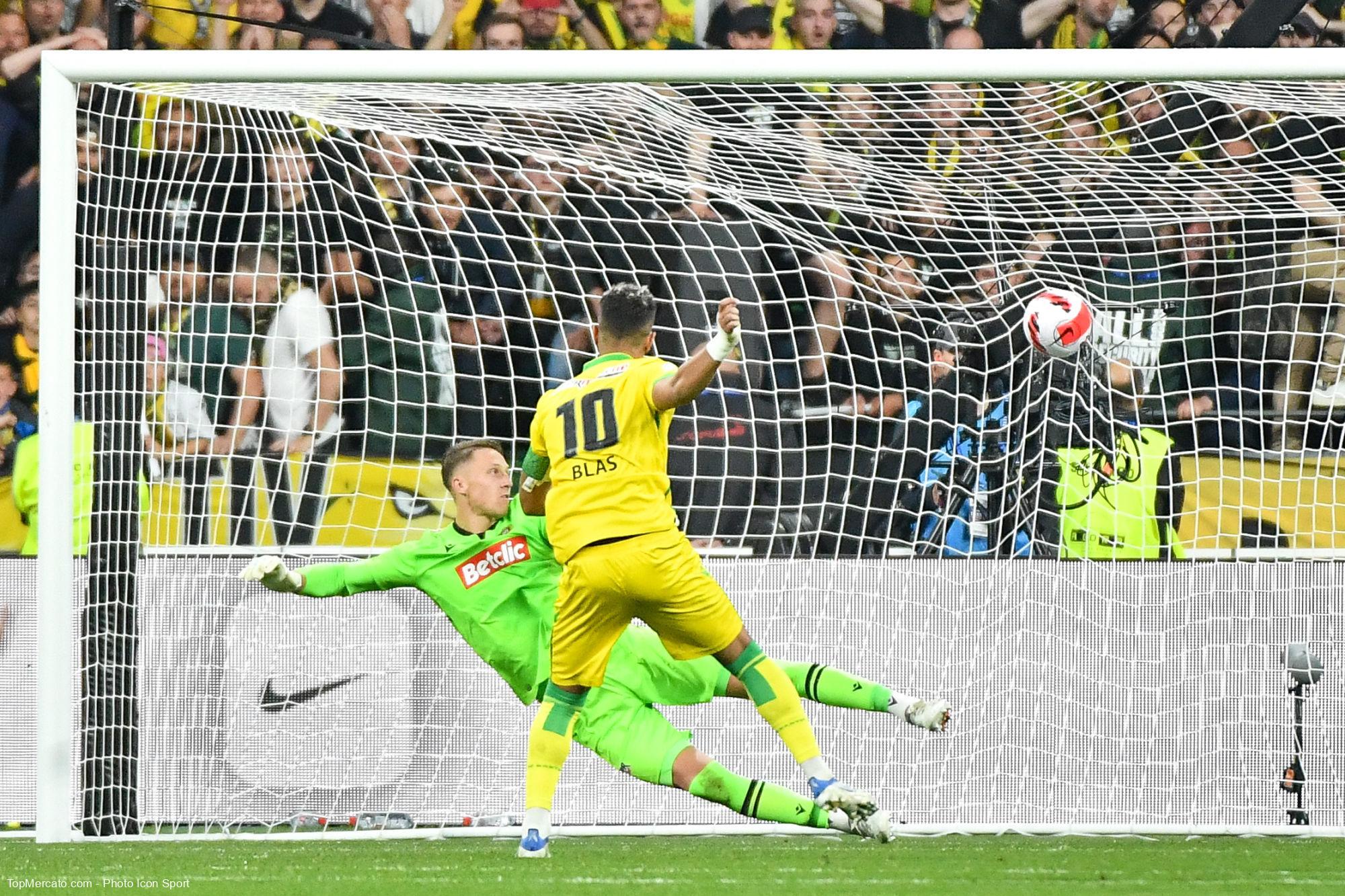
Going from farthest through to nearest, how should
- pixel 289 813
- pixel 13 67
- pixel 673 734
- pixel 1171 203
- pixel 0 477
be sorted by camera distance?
pixel 13 67, pixel 0 477, pixel 1171 203, pixel 289 813, pixel 673 734

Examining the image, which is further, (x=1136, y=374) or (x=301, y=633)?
(x=1136, y=374)

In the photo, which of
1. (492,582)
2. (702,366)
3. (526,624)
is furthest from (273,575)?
(702,366)

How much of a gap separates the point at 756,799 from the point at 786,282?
9.04 feet

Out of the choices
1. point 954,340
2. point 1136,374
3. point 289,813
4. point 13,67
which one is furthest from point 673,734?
point 13,67

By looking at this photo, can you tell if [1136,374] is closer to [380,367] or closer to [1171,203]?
[1171,203]

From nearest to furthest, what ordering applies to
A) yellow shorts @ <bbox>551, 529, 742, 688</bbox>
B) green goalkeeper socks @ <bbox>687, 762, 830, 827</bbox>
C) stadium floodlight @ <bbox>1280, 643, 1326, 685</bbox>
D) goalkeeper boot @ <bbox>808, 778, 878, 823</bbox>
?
goalkeeper boot @ <bbox>808, 778, 878, 823</bbox> → yellow shorts @ <bbox>551, 529, 742, 688</bbox> → green goalkeeper socks @ <bbox>687, 762, 830, 827</bbox> → stadium floodlight @ <bbox>1280, 643, 1326, 685</bbox>

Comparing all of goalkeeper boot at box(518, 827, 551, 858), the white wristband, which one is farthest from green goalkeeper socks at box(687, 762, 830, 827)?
the white wristband

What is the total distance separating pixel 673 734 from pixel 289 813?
1.78 meters

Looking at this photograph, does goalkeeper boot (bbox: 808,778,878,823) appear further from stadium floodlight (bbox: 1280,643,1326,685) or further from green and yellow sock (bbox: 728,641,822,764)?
stadium floodlight (bbox: 1280,643,1326,685)

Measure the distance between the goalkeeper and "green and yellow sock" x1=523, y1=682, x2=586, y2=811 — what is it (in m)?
0.32

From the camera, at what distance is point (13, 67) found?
8.77 metres

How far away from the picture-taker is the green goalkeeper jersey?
18.1 feet

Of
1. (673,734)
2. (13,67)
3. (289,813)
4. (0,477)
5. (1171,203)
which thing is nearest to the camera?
(673,734)

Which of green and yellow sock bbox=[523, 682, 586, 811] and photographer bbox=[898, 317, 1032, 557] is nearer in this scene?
green and yellow sock bbox=[523, 682, 586, 811]
